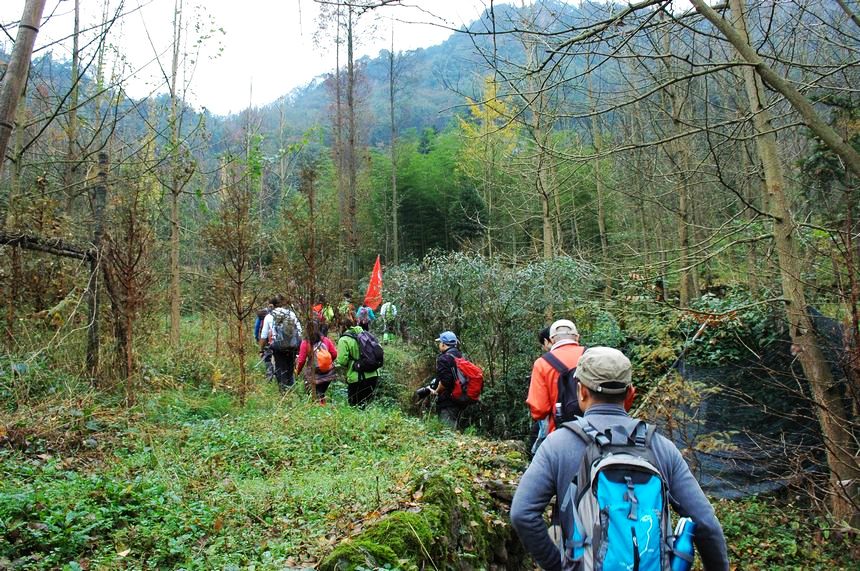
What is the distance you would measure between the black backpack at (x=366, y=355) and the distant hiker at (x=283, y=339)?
1357 millimetres

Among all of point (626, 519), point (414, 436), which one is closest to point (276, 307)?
point (414, 436)

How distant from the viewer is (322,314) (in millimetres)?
11281

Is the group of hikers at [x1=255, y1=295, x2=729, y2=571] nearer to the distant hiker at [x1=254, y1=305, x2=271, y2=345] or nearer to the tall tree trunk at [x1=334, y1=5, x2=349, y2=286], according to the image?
the distant hiker at [x1=254, y1=305, x2=271, y2=345]

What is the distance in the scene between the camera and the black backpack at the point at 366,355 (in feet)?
30.5

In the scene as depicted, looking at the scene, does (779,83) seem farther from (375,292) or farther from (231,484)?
(375,292)

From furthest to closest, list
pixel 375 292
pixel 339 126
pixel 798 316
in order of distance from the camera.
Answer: pixel 339 126, pixel 375 292, pixel 798 316

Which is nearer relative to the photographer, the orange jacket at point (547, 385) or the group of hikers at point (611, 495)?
the group of hikers at point (611, 495)

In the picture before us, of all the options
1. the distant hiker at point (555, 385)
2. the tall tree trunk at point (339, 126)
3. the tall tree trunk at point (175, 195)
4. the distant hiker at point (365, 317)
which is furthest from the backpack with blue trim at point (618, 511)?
the tall tree trunk at point (339, 126)

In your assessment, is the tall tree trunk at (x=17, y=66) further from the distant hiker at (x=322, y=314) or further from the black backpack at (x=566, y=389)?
the distant hiker at (x=322, y=314)

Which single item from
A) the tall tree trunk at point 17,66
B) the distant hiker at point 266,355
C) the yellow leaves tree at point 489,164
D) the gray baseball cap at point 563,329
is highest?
the yellow leaves tree at point 489,164

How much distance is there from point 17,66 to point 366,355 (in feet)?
24.4

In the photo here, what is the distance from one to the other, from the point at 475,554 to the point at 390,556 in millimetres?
1164

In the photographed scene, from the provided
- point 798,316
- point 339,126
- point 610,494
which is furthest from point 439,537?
point 339,126

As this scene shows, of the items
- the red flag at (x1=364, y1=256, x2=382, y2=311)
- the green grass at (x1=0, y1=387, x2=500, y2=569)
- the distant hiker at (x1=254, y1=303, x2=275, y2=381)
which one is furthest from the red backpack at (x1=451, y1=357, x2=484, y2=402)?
the red flag at (x1=364, y1=256, x2=382, y2=311)
